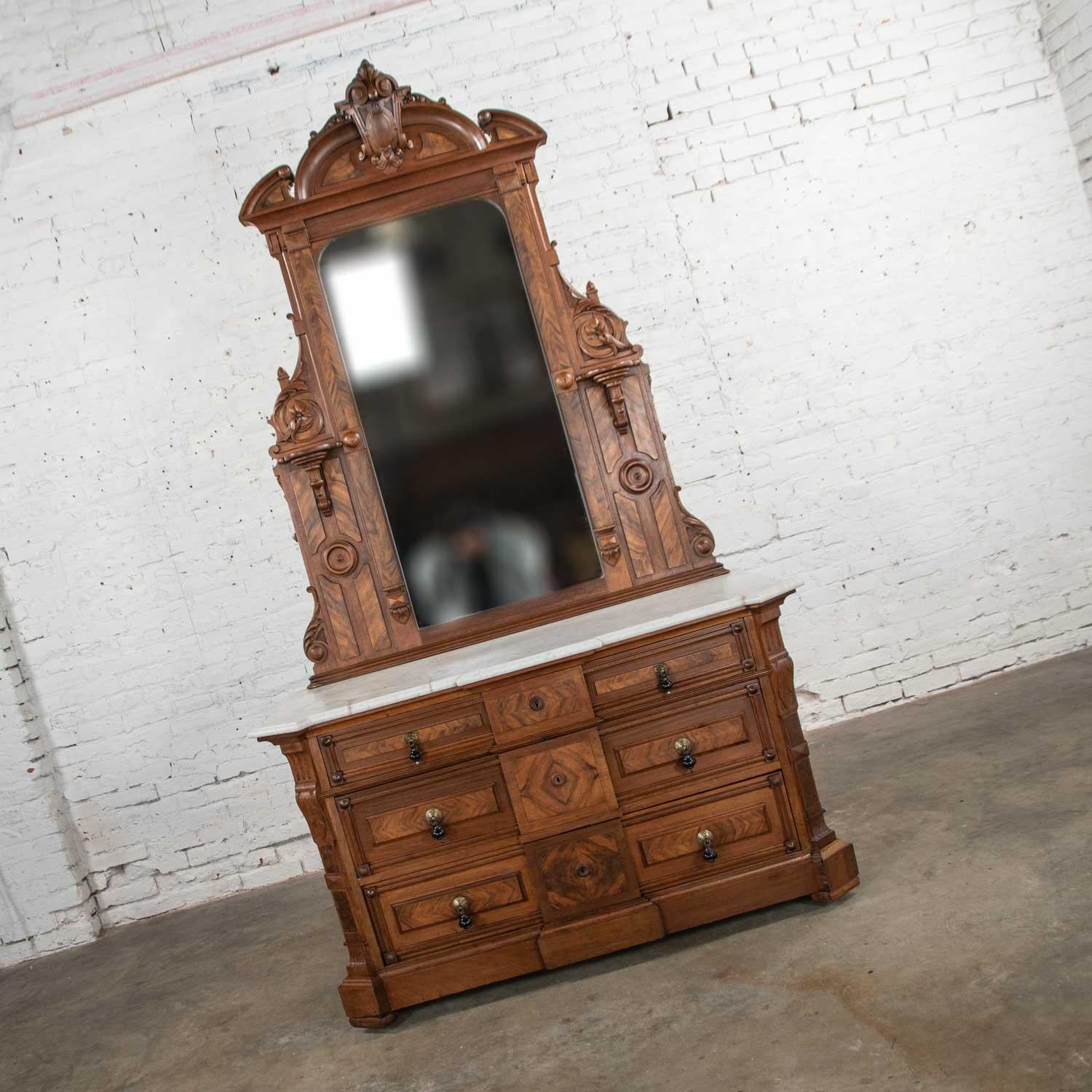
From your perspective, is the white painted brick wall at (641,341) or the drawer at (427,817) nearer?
the drawer at (427,817)

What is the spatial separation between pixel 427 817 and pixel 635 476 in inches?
50.1

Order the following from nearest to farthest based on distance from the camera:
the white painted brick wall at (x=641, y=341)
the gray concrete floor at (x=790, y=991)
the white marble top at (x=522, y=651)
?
1. the gray concrete floor at (x=790, y=991)
2. the white marble top at (x=522, y=651)
3. the white painted brick wall at (x=641, y=341)

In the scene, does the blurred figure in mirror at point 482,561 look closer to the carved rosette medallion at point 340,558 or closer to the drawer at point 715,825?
the carved rosette medallion at point 340,558

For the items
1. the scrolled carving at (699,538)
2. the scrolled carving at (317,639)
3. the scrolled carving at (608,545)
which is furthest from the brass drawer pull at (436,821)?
the scrolled carving at (699,538)

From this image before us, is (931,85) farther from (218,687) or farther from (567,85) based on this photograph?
(218,687)

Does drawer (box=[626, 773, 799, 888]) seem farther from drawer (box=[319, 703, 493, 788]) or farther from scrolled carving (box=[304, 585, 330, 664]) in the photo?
scrolled carving (box=[304, 585, 330, 664])

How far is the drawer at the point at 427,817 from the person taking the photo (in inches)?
121

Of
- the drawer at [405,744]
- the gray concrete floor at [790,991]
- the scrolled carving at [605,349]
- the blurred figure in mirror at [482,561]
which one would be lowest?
the gray concrete floor at [790,991]

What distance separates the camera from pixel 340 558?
360 cm

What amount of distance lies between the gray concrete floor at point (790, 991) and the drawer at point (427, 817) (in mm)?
448

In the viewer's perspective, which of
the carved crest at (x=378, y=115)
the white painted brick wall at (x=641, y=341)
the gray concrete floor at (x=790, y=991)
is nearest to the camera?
the gray concrete floor at (x=790, y=991)

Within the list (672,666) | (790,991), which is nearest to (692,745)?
(672,666)

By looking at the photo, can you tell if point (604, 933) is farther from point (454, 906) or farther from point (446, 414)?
point (446, 414)

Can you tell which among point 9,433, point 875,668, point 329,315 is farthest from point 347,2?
point 875,668
